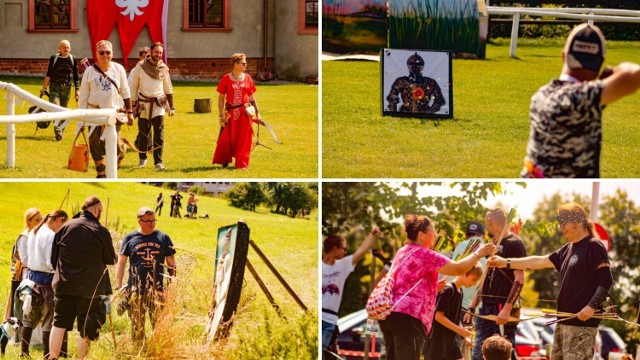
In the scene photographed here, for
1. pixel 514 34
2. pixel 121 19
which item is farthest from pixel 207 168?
pixel 121 19

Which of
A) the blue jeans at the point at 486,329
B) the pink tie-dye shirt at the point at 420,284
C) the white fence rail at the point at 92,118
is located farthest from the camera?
the white fence rail at the point at 92,118

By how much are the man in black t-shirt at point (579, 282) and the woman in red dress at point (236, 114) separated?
16.6 ft

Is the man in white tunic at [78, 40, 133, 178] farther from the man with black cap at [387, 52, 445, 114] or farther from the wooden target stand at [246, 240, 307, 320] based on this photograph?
the man with black cap at [387, 52, 445, 114]

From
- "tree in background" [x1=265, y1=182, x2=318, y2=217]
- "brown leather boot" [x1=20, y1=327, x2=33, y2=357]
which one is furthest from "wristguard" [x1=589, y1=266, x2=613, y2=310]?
"brown leather boot" [x1=20, y1=327, x2=33, y2=357]

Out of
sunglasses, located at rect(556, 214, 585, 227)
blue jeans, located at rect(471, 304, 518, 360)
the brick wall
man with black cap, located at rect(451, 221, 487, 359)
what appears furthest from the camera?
the brick wall

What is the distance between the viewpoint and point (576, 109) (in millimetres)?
8148

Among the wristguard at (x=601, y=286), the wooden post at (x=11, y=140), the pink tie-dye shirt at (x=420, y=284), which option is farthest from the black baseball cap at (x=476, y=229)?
the wooden post at (x=11, y=140)

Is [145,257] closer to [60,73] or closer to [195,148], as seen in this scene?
[195,148]

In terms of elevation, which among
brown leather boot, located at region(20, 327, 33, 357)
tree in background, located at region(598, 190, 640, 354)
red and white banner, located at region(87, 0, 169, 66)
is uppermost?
red and white banner, located at region(87, 0, 169, 66)

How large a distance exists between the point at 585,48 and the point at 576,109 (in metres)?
0.38

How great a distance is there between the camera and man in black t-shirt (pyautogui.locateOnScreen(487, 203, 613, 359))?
9352 millimetres

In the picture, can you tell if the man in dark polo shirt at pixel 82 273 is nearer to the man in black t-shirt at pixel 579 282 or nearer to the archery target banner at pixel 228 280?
the archery target banner at pixel 228 280

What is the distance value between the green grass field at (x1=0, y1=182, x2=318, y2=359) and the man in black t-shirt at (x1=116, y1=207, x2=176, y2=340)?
6.4 inches

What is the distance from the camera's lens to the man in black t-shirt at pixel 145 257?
10.5 meters
